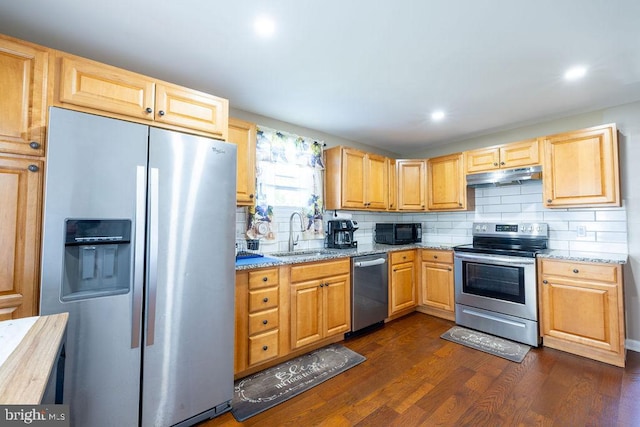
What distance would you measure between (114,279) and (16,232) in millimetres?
490

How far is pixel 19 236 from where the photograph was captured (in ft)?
4.56

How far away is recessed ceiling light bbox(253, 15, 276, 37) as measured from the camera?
1.59 meters

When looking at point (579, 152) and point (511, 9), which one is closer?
point (511, 9)

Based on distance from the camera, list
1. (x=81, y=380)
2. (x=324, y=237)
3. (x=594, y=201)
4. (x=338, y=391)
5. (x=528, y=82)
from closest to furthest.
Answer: (x=81, y=380) < (x=338, y=391) < (x=528, y=82) < (x=594, y=201) < (x=324, y=237)

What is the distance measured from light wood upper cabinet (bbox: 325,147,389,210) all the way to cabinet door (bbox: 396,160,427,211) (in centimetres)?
35

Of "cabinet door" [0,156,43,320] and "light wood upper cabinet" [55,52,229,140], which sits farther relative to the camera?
"light wood upper cabinet" [55,52,229,140]

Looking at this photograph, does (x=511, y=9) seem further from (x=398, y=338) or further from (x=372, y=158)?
(x=398, y=338)

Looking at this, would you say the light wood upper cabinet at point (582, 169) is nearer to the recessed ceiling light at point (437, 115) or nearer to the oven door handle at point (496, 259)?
the oven door handle at point (496, 259)

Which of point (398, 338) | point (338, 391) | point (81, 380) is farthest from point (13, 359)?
point (398, 338)

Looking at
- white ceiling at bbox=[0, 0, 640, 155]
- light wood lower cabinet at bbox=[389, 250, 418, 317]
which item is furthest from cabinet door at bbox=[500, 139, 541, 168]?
light wood lower cabinet at bbox=[389, 250, 418, 317]

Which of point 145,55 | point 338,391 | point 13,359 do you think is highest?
point 145,55

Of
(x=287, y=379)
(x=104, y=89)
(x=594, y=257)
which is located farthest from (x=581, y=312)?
(x=104, y=89)

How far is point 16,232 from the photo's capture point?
→ 1.39 m

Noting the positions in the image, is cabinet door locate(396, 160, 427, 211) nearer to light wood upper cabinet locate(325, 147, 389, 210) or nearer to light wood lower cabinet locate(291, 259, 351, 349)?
light wood upper cabinet locate(325, 147, 389, 210)
